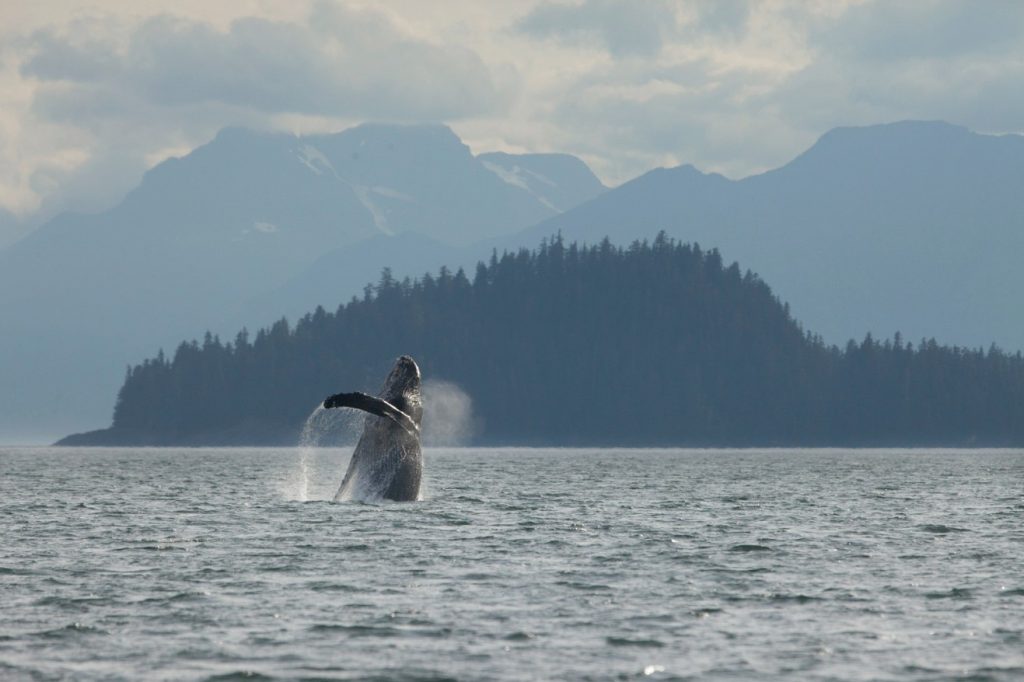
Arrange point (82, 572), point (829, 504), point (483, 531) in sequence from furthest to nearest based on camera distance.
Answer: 1. point (829, 504)
2. point (483, 531)
3. point (82, 572)

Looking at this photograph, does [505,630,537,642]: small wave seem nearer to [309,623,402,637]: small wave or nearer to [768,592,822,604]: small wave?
[309,623,402,637]: small wave

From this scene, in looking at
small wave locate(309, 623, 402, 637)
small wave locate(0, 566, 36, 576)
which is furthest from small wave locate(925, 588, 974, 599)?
small wave locate(0, 566, 36, 576)

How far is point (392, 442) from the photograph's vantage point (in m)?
48.6

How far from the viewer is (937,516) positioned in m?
57.4

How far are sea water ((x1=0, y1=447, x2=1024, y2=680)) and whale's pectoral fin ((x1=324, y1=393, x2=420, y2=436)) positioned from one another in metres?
2.78

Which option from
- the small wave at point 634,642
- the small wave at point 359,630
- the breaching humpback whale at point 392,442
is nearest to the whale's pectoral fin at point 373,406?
the breaching humpback whale at point 392,442

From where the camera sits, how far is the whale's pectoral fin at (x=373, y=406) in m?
41.9

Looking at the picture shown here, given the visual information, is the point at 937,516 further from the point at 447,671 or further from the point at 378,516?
the point at 447,671

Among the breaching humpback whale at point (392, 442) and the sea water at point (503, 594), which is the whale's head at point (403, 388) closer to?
the breaching humpback whale at point (392, 442)

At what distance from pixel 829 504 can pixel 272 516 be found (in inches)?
966

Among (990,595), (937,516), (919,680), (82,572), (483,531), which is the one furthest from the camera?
(937,516)

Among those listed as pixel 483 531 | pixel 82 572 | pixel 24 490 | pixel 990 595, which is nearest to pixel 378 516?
pixel 483 531

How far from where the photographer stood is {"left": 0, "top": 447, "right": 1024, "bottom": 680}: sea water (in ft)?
81.2

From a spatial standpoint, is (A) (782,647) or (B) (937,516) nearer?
(A) (782,647)
